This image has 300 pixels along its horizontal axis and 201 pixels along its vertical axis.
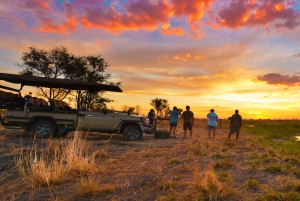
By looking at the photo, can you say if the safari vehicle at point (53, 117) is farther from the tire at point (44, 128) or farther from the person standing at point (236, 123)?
the person standing at point (236, 123)

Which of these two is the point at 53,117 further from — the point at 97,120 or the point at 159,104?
the point at 159,104

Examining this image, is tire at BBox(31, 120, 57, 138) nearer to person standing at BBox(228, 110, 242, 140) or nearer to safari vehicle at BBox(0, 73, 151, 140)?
safari vehicle at BBox(0, 73, 151, 140)

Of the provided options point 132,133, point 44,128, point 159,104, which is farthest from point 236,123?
point 159,104

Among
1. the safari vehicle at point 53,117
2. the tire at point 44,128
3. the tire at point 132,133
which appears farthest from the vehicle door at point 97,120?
the tire at point 44,128

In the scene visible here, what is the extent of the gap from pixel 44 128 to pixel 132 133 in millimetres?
3787

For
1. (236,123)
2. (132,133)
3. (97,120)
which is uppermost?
(236,123)

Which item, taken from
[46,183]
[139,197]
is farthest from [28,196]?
[139,197]

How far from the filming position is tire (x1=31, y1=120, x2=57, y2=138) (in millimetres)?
10969

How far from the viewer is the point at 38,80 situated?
1108cm

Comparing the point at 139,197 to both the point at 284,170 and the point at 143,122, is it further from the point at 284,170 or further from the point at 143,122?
the point at 143,122

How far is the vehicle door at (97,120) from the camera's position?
1130 centimetres

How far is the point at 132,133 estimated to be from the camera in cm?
1184

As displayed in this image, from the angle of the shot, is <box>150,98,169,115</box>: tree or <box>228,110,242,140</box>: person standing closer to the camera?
<box>228,110,242,140</box>: person standing

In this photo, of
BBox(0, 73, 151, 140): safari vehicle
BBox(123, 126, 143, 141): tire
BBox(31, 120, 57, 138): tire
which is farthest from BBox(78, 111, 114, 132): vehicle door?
BBox(31, 120, 57, 138): tire
